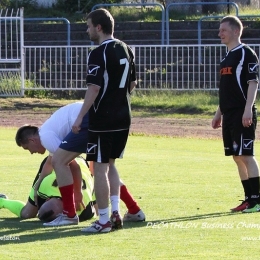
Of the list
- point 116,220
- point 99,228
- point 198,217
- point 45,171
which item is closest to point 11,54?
point 45,171

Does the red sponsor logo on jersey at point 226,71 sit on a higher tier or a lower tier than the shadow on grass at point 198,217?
higher

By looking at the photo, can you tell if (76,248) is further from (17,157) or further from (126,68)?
(17,157)

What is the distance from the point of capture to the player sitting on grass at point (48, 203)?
8.09 m

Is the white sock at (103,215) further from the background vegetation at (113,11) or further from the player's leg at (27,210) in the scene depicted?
the background vegetation at (113,11)

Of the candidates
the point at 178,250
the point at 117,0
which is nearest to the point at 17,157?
the point at 178,250

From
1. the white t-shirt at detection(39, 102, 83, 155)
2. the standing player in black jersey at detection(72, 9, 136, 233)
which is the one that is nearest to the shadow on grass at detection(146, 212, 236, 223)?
the standing player in black jersey at detection(72, 9, 136, 233)

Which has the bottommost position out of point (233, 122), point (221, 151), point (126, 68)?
point (221, 151)

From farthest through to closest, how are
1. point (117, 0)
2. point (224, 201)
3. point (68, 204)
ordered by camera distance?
1. point (117, 0)
2. point (224, 201)
3. point (68, 204)

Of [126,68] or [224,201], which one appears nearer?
[126,68]

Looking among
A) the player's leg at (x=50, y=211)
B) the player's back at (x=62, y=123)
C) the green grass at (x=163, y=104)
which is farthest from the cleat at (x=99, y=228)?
the green grass at (x=163, y=104)

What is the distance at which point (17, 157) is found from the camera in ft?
43.0

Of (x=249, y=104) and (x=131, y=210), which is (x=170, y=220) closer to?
(x=131, y=210)

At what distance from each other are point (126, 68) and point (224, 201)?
2.36 metres

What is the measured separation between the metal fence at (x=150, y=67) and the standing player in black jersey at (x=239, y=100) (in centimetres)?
1352
